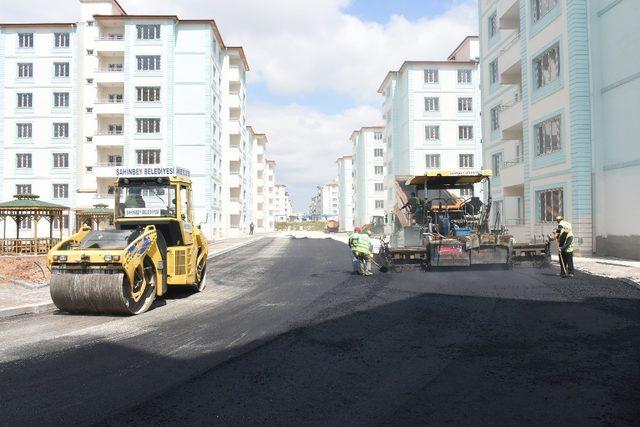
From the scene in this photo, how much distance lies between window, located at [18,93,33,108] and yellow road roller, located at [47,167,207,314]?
41.9 meters

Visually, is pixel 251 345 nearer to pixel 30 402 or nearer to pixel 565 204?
pixel 30 402

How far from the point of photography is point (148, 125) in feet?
A: 143

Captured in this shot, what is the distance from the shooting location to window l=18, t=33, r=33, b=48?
4522cm

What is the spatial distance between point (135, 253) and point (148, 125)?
37.8 meters

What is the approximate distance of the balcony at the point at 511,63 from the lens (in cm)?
2575

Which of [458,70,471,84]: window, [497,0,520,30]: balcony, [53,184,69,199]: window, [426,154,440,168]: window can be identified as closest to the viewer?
[497,0,520,30]: balcony

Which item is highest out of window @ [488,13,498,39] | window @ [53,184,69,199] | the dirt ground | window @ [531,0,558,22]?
window @ [488,13,498,39]

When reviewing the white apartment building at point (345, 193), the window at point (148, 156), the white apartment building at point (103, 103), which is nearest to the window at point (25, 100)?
the white apartment building at point (103, 103)

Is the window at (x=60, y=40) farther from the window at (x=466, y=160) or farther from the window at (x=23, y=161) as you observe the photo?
the window at (x=466, y=160)

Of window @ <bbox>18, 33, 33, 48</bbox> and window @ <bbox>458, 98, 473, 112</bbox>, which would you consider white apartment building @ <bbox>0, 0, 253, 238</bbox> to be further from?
window @ <bbox>458, 98, 473, 112</bbox>

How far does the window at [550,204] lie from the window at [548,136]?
1.81 meters

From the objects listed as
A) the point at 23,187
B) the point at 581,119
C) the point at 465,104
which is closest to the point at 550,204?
the point at 581,119

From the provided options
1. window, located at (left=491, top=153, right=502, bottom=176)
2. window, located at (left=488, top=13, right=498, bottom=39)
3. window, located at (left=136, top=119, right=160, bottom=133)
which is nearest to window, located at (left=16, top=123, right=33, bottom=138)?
window, located at (left=136, top=119, right=160, bottom=133)

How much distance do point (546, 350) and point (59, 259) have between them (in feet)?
25.0
